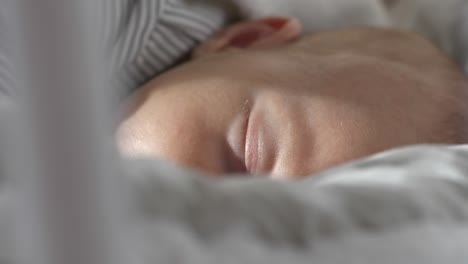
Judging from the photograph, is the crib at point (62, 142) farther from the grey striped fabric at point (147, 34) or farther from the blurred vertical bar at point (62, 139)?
the grey striped fabric at point (147, 34)

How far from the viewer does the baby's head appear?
586mm

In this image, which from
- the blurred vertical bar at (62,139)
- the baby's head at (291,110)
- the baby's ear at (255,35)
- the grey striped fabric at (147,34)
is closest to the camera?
the blurred vertical bar at (62,139)

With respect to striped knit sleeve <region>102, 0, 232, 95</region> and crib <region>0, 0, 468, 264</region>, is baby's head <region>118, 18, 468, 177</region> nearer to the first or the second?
striped knit sleeve <region>102, 0, 232, 95</region>

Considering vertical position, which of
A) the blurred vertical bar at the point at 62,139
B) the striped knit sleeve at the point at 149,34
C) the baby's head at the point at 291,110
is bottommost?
the baby's head at the point at 291,110

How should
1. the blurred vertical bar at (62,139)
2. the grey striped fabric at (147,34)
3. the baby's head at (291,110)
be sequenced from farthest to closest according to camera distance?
the grey striped fabric at (147,34)
the baby's head at (291,110)
the blurred vertical bar at (62,139)

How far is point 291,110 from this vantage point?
62 cm

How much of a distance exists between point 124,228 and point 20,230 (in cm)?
2

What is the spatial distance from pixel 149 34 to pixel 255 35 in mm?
188

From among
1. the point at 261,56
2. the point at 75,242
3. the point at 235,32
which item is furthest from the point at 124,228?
the point at 235,32

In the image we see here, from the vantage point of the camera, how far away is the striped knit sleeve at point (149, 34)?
0.75 metres

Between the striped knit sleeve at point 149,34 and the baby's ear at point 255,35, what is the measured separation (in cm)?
2

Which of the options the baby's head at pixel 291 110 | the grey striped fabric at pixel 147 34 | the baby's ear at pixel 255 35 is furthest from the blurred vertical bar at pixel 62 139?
the baby's ear at pixel 255 35

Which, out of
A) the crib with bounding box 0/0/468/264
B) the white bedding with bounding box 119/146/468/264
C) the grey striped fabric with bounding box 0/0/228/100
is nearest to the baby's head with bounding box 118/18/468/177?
the grey striped fabric with bounding box 0/0/228/100

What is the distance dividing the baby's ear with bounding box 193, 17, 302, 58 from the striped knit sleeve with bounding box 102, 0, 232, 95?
0.8 inches
